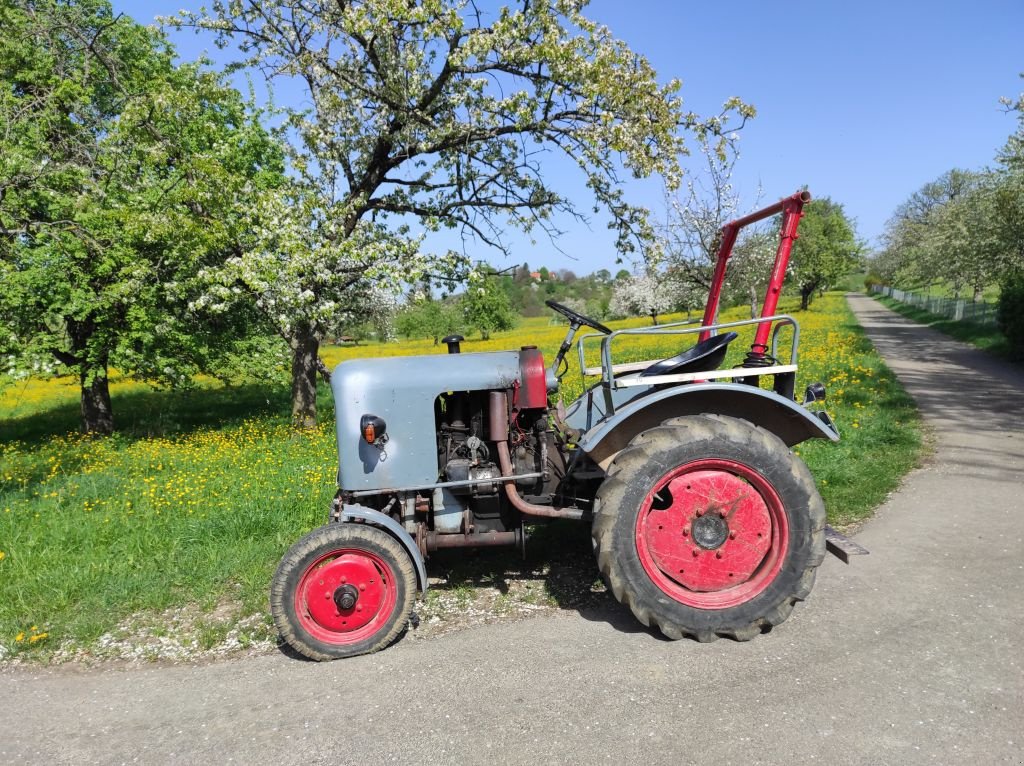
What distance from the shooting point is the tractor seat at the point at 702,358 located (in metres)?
3.69

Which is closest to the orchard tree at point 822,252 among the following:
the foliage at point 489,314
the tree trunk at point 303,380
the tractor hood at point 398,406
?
the foliage at point 489,314

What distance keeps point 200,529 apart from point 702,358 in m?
4.45

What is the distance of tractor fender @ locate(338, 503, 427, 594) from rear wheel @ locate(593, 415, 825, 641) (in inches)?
39.9

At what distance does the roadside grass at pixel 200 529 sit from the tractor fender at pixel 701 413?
3.55 ft

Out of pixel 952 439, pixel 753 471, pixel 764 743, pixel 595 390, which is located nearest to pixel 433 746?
pixel 764 743

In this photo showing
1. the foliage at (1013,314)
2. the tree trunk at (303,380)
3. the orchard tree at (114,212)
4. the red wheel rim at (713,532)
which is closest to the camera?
the red wheel rim at (713,532)

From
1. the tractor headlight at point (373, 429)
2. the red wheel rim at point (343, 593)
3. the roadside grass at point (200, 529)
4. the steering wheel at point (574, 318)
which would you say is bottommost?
the roadside grass at point (200, 529)

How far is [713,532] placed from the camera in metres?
3.50

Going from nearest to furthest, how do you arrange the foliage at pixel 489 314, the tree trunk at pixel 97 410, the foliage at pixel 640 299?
the tree trunk at pixel 97 410, the foliage at pixel 640 299, the foliage at pixel 489 314

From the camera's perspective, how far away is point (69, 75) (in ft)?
37.0

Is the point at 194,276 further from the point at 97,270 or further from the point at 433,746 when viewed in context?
the point at 433,746

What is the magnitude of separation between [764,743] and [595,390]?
8.50ft

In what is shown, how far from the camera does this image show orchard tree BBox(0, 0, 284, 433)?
344 inches

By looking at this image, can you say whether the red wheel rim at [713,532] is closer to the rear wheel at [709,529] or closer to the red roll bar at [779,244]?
the rear wheel at [709,529]
